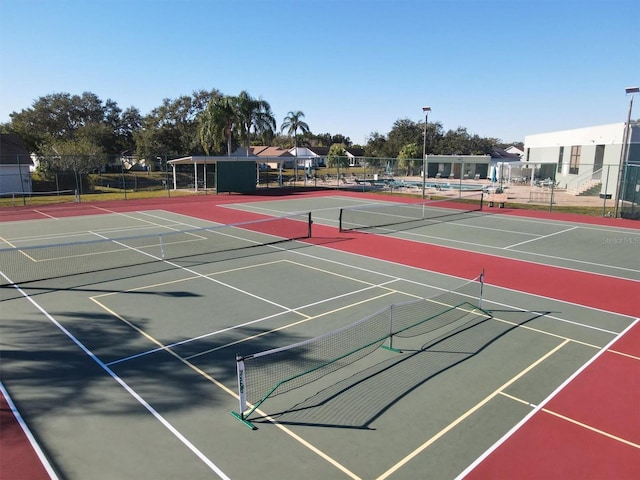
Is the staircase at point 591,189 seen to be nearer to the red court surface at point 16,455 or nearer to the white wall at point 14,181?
the red court surface at point 16,455

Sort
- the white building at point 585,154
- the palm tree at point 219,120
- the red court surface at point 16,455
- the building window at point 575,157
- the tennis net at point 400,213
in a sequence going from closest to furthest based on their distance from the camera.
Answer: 1. the red court surface at point 16,455
2. the tennis net at point 400,213
3. the white building at point 585,154
4. the building window at point 575,157
5. the palm tree at point 219,120

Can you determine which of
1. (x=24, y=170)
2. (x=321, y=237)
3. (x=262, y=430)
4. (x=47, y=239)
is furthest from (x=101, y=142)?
(x=262, y=430)

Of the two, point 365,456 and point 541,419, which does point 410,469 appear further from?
point 541,419

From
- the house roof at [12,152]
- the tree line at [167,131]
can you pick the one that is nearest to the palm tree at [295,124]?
the tree line at [167,131]

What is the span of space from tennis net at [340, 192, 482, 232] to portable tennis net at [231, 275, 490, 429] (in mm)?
13120

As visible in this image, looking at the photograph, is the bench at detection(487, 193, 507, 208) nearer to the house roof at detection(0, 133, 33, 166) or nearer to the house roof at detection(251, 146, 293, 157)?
the house roof at detection(0, 133, 33, 166)

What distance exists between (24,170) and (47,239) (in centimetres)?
2640

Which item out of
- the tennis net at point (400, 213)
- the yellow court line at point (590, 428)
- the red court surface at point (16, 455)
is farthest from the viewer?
the tennis net at point (400, 213)

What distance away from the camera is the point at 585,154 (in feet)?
156

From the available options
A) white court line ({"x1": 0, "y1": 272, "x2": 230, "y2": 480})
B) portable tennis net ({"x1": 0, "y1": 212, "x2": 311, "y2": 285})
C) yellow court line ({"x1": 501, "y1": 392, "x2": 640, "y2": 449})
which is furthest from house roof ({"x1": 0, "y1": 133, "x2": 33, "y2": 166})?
yellow court line ({"x1": 501, "y1": 392, "x2": 640, "y2": 449})

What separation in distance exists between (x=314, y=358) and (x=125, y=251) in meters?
13.0

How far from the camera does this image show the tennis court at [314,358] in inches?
248

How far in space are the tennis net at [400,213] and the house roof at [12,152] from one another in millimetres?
33929

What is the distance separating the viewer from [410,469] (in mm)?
5953
